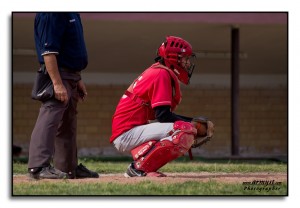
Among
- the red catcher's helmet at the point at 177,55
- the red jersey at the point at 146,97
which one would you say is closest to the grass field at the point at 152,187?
the red jersey at the point at 146,97

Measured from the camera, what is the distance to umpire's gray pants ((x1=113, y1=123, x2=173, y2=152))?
5.11 meters

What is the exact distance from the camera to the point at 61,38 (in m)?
5.00

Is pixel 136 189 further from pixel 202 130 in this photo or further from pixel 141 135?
pixel 202 130

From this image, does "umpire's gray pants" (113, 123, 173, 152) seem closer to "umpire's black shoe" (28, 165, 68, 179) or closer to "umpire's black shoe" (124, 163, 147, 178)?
"umpire's black shoe" (124, 163, 147, 178)

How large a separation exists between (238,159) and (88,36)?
→ 11.7 feet

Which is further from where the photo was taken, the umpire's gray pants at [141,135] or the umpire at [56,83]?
the umpire's gray pants at [141,135]

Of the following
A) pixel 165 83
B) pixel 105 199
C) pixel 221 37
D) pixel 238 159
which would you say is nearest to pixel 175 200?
pixel 105 199

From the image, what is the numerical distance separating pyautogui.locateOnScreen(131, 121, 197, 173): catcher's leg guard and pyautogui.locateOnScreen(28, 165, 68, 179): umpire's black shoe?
632mm

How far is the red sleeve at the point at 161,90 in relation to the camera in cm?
496

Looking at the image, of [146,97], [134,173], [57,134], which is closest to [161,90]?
[146,97]

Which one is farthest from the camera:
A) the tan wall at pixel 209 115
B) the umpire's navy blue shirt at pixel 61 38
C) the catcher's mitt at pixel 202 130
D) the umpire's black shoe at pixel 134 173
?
the tan wall at pixel 209 115

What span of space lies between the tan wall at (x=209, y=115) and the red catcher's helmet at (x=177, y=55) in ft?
30.2

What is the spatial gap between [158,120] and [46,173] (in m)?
0.96

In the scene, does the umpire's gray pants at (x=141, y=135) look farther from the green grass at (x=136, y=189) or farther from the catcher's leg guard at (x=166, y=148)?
the green grass at (x=136, y=189)
